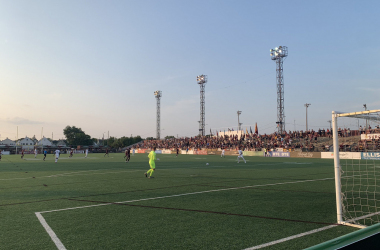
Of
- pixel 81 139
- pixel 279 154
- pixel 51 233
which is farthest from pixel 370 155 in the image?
pixel 81 139

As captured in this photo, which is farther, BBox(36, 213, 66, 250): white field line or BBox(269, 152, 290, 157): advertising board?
BBox(269, 152, 290, 157): advertising board

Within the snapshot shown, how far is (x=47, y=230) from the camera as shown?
588 cm

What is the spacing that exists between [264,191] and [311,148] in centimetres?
3532

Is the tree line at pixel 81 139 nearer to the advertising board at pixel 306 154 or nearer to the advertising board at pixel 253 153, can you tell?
the advertising board at pixel 253 153

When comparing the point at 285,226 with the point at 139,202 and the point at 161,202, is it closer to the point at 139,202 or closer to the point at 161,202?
the point at 161,202

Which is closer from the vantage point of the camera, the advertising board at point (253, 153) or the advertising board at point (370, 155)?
the advertising board at point (370, 155)

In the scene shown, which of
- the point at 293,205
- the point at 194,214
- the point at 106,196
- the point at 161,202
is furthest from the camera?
the point at 106,196

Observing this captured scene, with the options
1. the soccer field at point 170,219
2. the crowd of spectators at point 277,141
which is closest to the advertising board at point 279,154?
the crowd of spectators at point 277,141

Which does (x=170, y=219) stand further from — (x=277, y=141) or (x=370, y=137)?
(x=277, y=141)

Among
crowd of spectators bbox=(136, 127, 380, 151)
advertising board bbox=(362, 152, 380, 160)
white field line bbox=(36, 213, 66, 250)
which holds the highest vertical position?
crowd of spectators bbox=(136, 127, 380, 151)

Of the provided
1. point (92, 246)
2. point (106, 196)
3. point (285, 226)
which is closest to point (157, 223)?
point (92, 246)

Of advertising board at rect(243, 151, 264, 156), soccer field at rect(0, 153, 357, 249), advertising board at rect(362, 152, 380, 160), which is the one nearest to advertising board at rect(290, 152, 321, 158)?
advertising board at rect(243, 151, 264, 156)

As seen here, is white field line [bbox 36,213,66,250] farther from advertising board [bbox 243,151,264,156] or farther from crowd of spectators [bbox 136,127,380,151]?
advertising board [bbox 243,151,264,156]

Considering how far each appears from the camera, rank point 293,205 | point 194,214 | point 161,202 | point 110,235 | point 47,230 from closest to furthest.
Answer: point 110,235
point 47,230
point 194,214
point 293,205
point 161,202
